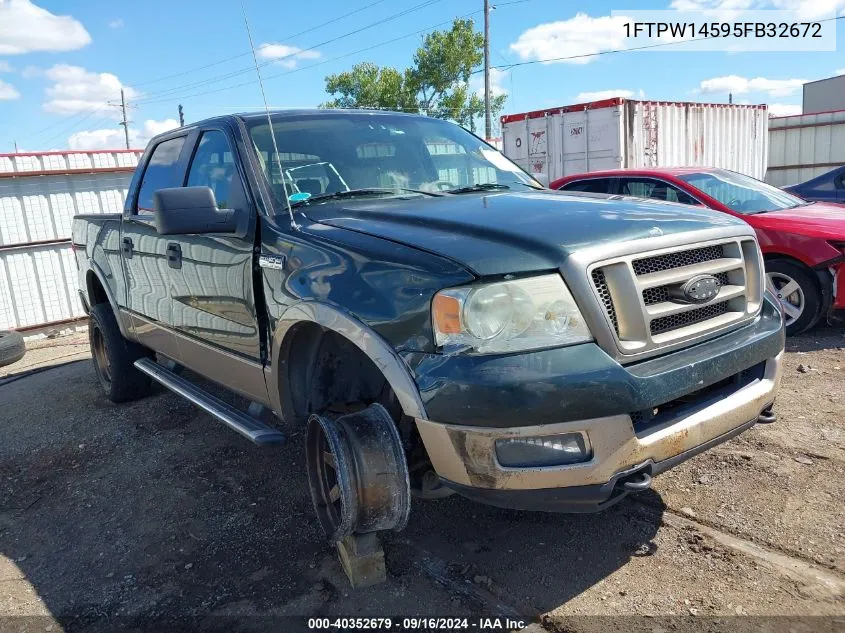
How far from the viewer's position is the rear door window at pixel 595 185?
7.64 m

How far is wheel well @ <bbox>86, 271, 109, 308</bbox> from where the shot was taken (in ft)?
18.4

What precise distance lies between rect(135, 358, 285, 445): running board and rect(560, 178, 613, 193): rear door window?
4.90m

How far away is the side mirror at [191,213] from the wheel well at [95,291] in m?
2.90

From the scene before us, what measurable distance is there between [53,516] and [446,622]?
7.82 ft

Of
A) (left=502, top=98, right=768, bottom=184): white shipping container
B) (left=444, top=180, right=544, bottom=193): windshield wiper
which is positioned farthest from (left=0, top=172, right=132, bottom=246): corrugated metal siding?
(left=444, top=180, right=544, bottom=193): windshield wiper

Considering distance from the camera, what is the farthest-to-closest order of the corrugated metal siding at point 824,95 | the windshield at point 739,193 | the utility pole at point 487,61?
the corrugated metal siding at point 824,95, the utility pole at point 487,61, the windshield at point 739,193

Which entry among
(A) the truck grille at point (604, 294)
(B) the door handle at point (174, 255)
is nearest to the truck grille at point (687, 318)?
(A) the truck grille at point (604, 294)

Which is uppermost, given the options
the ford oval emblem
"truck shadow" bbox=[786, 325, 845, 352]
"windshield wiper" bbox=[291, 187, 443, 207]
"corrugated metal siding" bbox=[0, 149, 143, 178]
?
"corrugated metal siding" bbox=[0, 149, 143, 178]

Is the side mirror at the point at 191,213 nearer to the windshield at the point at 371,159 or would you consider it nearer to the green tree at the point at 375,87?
the windshield at the point at 371,159

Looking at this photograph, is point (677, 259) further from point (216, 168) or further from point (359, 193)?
point (216, 168)

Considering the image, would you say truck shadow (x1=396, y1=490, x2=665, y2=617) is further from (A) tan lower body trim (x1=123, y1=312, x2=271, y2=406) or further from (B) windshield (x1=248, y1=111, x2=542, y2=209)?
(B) windshield (x1=248, y1=111, x2=542, y2=209)

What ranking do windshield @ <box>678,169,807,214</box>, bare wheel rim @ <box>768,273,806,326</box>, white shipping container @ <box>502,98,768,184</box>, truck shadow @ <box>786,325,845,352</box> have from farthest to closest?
white shipping container @ <box>502,98,768,184</box>, windshield @ <box>678,169,807,214</box>, bare wheel rim @ <box>768,273,806,326</box>, truck shadow @ <box>786,325,845,352</box>

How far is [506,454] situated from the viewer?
222cm

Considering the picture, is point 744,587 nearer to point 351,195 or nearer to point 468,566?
point 468,566
